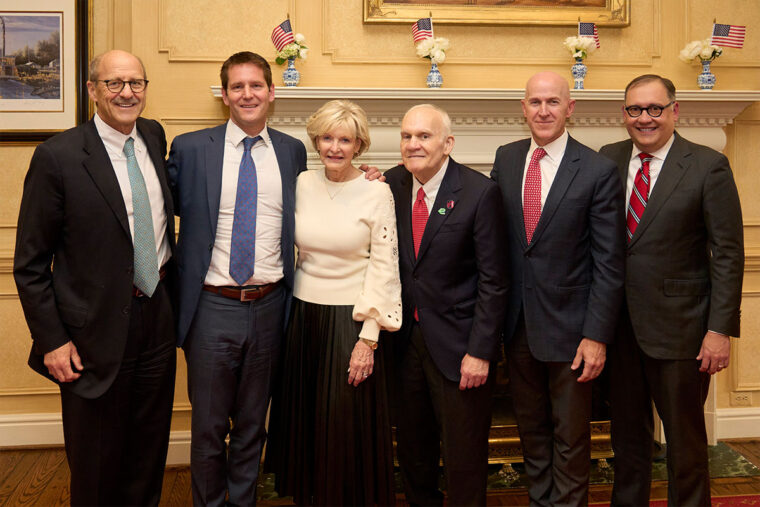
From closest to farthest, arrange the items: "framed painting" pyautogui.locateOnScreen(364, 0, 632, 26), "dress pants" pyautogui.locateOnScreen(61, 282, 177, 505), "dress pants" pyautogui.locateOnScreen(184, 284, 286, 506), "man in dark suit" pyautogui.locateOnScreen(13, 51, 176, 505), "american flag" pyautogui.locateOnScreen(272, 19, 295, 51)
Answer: "man in dark suit" pyautogui.locateOnScreen(13, 51, 176, 505), "dress pants" pyautogui.locateOnScreen(61, 282, 177, 505), "dress pants" pyautogui.locateOnScreen(184, 284, 286, 506), "american flag" pyautogui.locateOnScreen(272, 19, 295, 51), "framed painting" pyautogui.locateOnScreen(364, 0, 632, 26)

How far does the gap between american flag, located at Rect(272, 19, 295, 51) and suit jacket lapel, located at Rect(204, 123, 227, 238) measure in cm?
105

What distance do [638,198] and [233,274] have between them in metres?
1.54

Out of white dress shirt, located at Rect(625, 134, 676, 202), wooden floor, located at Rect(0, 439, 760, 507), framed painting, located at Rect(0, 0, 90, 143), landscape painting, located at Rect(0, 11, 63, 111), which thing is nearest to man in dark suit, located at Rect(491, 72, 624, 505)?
white dress shirt, located at Rect(625, 134, 676, 202)

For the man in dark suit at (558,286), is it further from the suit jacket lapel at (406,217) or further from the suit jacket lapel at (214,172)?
the suit jacket lapel at (214,172)

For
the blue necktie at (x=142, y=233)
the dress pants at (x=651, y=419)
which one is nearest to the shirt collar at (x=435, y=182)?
the dress pants at (x=651, y=419)

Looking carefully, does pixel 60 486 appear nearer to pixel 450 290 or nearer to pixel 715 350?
pixel 450 290

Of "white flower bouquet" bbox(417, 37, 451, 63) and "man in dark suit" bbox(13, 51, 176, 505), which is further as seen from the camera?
"white flower bouquet" bbox(417, 37, 451, 63)

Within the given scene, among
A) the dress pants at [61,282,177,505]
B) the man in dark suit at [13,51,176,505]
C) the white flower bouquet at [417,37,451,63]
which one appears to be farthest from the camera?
the white flower bouquet at [417,37,451,63]

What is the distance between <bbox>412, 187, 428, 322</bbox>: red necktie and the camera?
89.3 inches

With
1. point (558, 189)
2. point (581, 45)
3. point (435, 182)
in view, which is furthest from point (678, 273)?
point (581, 45)

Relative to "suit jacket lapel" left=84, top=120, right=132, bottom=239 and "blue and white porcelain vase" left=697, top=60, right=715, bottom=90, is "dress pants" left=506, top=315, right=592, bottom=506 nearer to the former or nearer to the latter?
"suit jacket lapel" left=84, top=120, right=132, bottom=239

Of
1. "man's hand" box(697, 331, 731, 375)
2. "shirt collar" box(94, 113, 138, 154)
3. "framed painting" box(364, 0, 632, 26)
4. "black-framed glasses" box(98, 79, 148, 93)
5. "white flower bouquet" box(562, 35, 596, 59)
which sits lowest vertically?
"man's hand" box(697, 331, 731, 375)

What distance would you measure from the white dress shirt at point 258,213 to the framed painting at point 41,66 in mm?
1559

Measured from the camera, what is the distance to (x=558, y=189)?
87.1 inches
